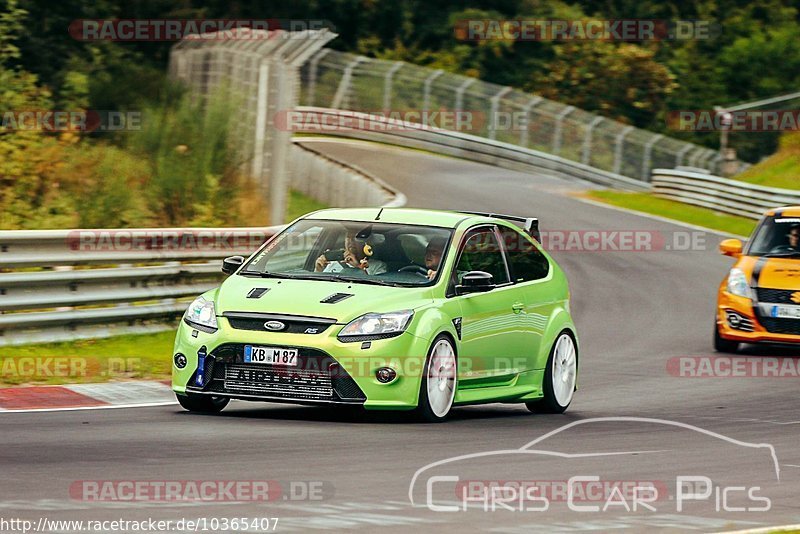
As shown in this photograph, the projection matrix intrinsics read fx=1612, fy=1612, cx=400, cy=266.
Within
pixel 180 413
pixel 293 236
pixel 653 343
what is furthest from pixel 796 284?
pixel 180 413

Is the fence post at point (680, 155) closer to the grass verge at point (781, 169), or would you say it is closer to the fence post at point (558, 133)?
the grass verge at point (781, 169)

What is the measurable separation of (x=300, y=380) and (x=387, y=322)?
68 cm

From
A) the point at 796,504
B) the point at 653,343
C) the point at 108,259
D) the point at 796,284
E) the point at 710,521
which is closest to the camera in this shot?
the point at 710,521

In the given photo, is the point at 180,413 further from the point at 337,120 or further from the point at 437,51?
the point at 437,51

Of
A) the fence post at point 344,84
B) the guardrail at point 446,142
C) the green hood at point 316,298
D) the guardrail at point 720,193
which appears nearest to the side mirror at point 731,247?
the green hood at point 316,298

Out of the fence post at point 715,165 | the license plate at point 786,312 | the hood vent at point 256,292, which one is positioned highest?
the hood vent at point 256,292

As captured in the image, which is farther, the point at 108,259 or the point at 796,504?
the point at 108,259

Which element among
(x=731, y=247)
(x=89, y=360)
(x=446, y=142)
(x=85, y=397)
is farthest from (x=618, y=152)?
(x=85, y=397)

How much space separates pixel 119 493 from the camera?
756 cm

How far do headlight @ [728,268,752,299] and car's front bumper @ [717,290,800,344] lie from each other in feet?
0.17

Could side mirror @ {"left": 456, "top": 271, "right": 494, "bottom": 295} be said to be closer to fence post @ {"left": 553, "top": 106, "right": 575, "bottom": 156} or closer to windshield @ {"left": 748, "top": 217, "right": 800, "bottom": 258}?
windshield @ {"left": 748, "top": 217, "right": 800, "bottom": 258}

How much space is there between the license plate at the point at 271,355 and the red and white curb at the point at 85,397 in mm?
1389

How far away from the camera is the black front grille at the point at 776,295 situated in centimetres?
1681

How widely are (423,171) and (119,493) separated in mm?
33334
